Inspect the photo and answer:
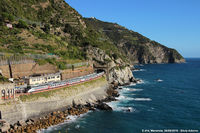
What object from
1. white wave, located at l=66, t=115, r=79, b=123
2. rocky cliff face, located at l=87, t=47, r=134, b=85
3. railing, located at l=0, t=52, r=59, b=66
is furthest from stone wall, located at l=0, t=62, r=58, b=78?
rocky cliff face, located at l=87, t=47, r=134, b=85

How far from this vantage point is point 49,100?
55.4 m

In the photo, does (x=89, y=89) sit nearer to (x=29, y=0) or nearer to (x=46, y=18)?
(x=46, y=18)

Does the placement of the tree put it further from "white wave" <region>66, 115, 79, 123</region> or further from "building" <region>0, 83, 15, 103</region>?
"white wave" <region>66, 115, 79, 123</region>

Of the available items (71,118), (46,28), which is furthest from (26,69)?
(46,28)

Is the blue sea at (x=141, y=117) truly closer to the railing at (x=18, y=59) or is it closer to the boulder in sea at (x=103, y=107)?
the boulder in sea at (x=103, y=107)

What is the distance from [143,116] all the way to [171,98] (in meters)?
27.3

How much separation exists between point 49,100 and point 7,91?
43.3 ft

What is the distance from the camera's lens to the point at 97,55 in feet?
356

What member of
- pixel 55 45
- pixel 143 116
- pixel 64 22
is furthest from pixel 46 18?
pixel 143 116

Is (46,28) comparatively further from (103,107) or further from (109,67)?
(103,107)

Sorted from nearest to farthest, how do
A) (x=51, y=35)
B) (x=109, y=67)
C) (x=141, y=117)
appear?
(x=141, y=117)
(x=109, y=67)
(x=51, y=35)

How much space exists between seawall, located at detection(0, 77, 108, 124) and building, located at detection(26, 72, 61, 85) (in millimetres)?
9035

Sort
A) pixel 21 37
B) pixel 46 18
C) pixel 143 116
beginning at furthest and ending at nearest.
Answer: pixel 46 18 → pixel 21 37 → pixel 143 116

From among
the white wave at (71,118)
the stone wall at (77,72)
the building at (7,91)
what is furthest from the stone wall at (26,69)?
the white wave at (71,118)
